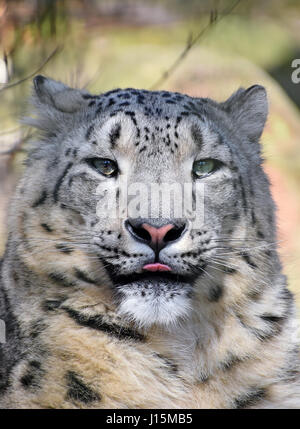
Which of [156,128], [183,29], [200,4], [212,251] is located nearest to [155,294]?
[212,251]

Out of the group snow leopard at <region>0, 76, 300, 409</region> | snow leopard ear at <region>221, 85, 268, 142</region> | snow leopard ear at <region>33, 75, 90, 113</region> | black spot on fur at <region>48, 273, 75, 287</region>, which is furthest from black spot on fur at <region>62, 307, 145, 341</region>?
snow leopard ear at <region>221, 85, 268, 142</region>

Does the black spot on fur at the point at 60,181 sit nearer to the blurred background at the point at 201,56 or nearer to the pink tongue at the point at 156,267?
the pink tongue at the point at 156,267

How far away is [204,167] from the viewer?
3211 millimetres

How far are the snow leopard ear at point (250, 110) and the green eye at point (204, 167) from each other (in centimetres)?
51

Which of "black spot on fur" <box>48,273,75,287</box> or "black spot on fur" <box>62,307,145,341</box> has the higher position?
"black spot on fur" <box>48,273,75,287</box>

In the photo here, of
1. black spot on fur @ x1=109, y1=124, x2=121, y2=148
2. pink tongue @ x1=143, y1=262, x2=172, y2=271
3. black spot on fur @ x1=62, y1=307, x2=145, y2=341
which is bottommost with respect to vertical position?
black spot on fur @ x1=62, y1=307, x2=145, y2=341

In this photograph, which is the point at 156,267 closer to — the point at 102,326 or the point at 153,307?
the point at 153,307

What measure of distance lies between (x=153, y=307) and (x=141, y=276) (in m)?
0.14

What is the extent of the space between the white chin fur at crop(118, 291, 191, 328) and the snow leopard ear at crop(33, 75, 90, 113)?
1.10m

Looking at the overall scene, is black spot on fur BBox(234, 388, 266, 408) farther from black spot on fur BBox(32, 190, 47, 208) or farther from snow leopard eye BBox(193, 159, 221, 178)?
black spot on fur BBox(32, 190, 47, 208)

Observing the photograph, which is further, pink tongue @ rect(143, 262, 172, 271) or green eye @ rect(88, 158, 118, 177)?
green eye @ rect(88, 158, 118, 177)

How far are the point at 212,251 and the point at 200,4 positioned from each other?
17.9 ft

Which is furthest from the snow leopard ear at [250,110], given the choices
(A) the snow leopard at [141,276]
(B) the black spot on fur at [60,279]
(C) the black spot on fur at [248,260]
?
(B) the black spot on fur at [60,279]

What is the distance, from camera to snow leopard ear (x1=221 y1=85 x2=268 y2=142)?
366 cm
